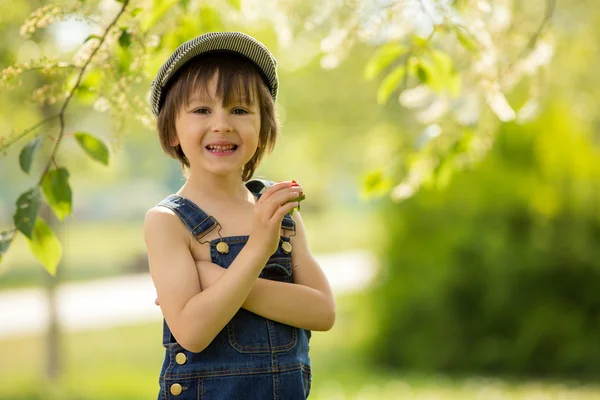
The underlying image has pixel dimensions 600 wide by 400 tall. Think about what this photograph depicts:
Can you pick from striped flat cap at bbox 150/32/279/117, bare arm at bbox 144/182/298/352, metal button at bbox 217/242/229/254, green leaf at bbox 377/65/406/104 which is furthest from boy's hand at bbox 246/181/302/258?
green leaf at bbox 377/65/406/104

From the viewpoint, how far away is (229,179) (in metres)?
1.97

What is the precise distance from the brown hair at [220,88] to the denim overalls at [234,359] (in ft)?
0.70

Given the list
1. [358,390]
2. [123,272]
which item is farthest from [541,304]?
[123,272]

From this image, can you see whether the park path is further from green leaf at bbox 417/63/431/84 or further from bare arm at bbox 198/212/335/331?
bare arm at bbox 198/212/335/331

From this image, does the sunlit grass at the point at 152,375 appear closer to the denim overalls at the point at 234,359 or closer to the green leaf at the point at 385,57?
the green leaf at the point at 385,57

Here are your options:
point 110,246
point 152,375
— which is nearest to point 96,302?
point 152,375

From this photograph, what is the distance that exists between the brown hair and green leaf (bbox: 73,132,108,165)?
28 cm

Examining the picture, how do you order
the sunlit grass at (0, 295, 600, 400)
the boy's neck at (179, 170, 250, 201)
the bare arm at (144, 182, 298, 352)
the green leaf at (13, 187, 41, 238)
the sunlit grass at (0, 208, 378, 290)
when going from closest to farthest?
the bare arm at (144, 182, 298, 352)
the boy's neck at (179, 170, 250, 201)
the green leaf at (13, 187, 41, 238)
the sunlit grass at (0, 295, 600, 400)
the sunlit grass at (0, 208, 378, 290)

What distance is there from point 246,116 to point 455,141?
1362mm

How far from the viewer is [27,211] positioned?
2.13 m

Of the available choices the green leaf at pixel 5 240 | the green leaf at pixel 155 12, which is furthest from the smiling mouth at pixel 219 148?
the green leaf at pixel 155 12

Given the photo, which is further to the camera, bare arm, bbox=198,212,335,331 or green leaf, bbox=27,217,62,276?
green leaf, bbox=27,217,62,276

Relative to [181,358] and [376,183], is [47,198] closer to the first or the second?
[181,358]

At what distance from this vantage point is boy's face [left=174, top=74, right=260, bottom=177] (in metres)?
1.86
